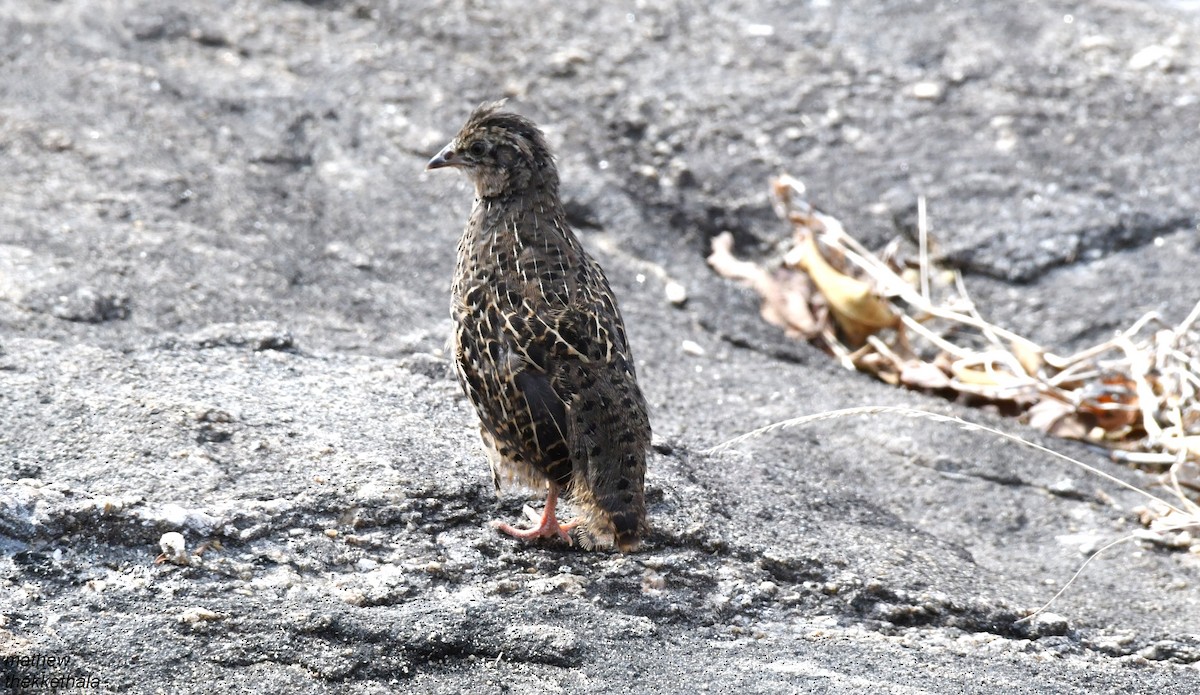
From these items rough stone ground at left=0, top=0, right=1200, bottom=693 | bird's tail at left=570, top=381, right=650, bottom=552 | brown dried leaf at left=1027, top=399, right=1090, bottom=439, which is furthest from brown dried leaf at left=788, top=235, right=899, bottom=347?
bird's tail at left=570, top=381, right=650, bottom=552

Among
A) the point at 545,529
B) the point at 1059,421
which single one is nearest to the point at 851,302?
the point at 1059,421

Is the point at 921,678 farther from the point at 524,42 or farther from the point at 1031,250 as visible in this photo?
the point at 524,42

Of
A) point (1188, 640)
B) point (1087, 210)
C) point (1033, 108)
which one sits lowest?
point (1188, 640)

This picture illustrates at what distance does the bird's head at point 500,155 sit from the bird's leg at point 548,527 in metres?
1.29

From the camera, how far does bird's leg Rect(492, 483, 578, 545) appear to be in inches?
165

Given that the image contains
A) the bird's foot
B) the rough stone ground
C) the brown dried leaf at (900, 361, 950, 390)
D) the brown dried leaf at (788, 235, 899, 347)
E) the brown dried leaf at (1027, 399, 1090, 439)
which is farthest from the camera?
the brown dried leaf at (788, 235, 899, 347)

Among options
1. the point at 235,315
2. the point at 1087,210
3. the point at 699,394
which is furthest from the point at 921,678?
the point at 1087,210

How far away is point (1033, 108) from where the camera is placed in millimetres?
6906

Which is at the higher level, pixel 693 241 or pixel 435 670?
pixel 693 241

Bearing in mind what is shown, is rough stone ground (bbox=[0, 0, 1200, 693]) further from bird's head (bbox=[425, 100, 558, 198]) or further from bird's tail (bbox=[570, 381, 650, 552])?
bird's head (bbox=[425, 100, 558, 198])

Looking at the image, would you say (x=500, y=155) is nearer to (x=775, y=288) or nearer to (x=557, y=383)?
(x=557, y=383)

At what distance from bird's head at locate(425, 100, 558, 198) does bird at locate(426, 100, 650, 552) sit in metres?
0.30

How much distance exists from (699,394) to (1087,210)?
2.46m

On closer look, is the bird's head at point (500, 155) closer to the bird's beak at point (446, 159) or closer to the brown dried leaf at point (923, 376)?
the bird's beak at point (446, 159)
